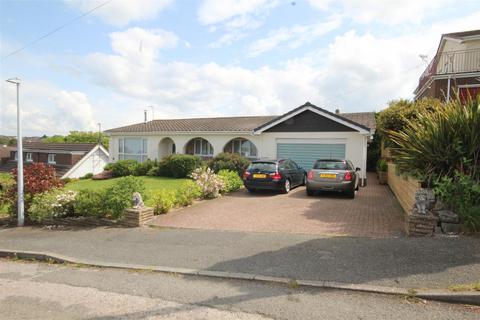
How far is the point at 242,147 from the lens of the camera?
22188mm

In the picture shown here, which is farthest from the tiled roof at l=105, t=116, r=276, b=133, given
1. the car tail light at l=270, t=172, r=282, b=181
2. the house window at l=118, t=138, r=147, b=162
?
the car tail light at l=270, t=172, r=282, b=181

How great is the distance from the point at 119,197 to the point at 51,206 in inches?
83.3

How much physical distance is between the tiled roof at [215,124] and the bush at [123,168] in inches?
107

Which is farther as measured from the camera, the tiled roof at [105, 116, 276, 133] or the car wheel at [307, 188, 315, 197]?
the tiled roof at [105, 116, 276, 133]

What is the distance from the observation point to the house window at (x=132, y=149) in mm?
24969

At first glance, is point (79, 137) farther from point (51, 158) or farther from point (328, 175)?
point (328, 175)

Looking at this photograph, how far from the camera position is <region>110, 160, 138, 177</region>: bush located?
23122mm

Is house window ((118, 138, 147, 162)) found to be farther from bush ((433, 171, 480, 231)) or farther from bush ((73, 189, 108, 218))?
bush ((433, 171, 480, 231))

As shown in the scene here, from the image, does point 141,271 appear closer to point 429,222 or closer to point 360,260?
point 360,260

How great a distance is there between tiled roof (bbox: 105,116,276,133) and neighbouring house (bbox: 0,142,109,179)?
11.5 metres

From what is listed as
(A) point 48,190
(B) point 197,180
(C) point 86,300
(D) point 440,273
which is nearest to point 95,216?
(A) point 48,190

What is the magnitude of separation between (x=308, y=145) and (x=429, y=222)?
11.5 meters

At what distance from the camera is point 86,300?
13.7 feet

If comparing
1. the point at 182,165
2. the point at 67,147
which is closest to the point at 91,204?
the point at 182,165
